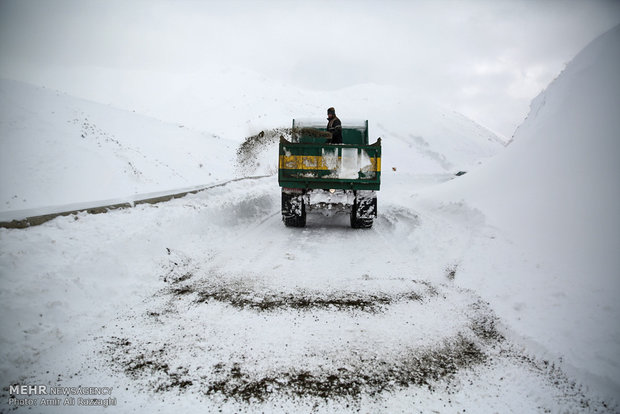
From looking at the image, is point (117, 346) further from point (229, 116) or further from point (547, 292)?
point (229, 116)

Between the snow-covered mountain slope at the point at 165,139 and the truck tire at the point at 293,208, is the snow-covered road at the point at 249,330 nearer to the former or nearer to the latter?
the snow-covered mountain slope at the point at 165,139

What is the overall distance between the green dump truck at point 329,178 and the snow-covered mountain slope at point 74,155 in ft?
17.8

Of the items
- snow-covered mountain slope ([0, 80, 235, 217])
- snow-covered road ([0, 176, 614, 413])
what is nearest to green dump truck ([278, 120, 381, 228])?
snow-covered road ([0, 176, 614, 413])

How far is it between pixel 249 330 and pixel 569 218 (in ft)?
16.2

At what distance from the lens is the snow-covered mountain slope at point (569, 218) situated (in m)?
3.16

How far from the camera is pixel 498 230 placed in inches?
230

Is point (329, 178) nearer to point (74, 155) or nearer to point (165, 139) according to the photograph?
point (74, 155)

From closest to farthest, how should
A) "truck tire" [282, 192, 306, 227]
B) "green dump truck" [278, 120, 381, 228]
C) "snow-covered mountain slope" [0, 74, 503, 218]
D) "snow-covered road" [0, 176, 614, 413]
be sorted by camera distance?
"snow-covered road" [0, 176, 614, 413], "green dump truck" [278, 120, 381, 228], "truck tire" [282, 192, 306, 227], "snow-covered mountain slope" [0, 74, 503, 218]

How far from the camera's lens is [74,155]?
40.3 feet

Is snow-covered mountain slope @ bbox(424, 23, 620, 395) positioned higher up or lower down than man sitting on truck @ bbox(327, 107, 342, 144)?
lower down

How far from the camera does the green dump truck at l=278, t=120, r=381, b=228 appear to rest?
7.89 meters

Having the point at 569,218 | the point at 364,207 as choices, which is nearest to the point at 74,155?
the point at 364,207

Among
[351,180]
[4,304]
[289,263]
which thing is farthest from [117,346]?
[351,180]

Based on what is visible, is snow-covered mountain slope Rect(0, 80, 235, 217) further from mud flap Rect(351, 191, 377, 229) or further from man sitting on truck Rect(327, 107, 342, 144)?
mud flap Rect(351, 191, 377, 229)
